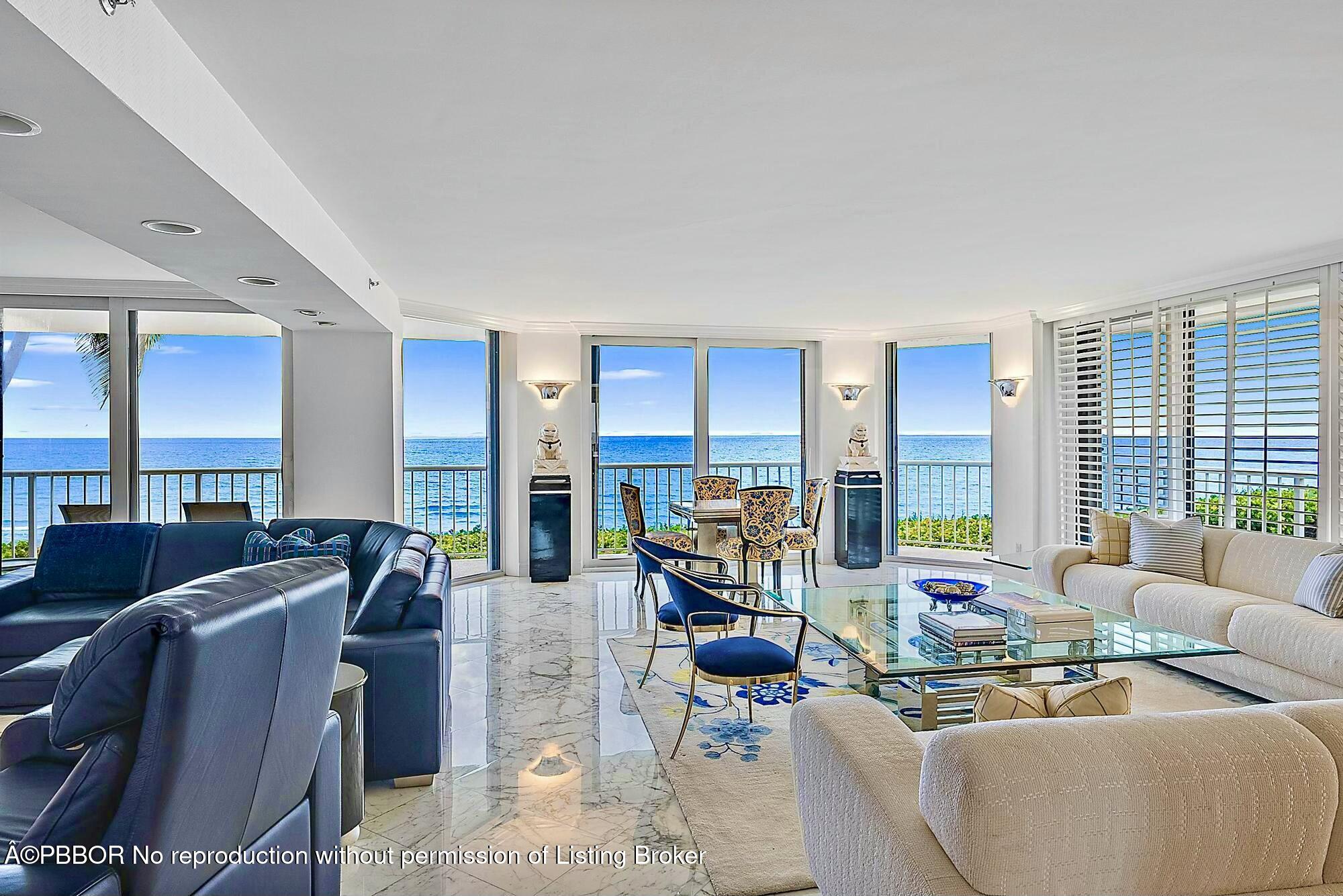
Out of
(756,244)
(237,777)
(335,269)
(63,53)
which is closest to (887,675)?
(237,777)

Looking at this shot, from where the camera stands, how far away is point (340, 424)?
582cm

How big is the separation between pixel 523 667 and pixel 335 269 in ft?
8.00

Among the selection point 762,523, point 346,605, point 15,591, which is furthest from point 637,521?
point 346,605

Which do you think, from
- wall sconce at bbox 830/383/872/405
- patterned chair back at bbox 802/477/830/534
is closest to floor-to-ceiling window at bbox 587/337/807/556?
wall sconce at bbox 830/383/872/405

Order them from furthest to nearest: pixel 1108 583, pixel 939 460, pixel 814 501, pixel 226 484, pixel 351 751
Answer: pixel 939 460 < pixel 814 501 < pixel 226 484 < pixel 1108 583 < pixel 351 751

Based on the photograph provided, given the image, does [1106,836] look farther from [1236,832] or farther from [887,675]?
[887,675]

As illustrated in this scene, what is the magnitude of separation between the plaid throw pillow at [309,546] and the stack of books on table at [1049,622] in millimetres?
3411

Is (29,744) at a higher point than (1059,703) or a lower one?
lower

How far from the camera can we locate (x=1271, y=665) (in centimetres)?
374

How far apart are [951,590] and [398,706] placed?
244cm

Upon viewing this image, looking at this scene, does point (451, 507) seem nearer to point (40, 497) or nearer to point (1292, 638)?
point (40, 497)

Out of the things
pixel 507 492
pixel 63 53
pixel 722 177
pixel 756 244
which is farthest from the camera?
pixel 507 492

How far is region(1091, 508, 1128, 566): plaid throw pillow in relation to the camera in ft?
17.1

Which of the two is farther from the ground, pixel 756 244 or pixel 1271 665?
pixel 756 244
